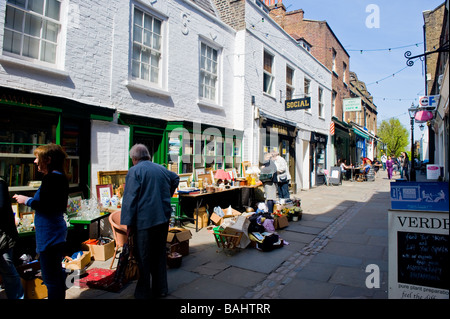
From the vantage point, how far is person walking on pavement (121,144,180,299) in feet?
10.7

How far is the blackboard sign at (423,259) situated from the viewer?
2.86 metres

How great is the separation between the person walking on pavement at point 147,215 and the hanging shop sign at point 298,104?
9.02 m

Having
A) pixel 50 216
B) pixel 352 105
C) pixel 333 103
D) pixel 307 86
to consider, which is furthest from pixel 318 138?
pixel 50 216

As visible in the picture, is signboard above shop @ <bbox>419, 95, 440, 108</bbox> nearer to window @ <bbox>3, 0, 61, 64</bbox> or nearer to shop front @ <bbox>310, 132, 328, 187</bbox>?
shop front @ <bbox>310, 132, 328, 187</bbox>

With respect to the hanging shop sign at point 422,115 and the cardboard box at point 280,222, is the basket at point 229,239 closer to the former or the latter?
the cardboard box at point 280,222

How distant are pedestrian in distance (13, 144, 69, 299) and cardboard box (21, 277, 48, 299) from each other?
832 mm

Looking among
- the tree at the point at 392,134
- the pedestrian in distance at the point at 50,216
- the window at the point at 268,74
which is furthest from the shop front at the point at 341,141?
the tree at the point at 392,134

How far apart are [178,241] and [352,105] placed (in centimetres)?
1829

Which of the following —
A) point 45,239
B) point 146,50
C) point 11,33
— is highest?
point 146,50

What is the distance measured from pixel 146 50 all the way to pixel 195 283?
18.4 ft

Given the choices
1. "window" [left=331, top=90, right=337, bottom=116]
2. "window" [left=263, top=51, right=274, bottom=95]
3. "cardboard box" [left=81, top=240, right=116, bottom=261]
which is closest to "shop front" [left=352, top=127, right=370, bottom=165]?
"window" [left=331, top=90, right=337, bottom=116]

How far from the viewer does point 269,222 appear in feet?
20.9

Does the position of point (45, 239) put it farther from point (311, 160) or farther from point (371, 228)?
point (311, 160)

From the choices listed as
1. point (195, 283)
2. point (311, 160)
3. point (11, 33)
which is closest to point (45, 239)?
point (195, 283)
